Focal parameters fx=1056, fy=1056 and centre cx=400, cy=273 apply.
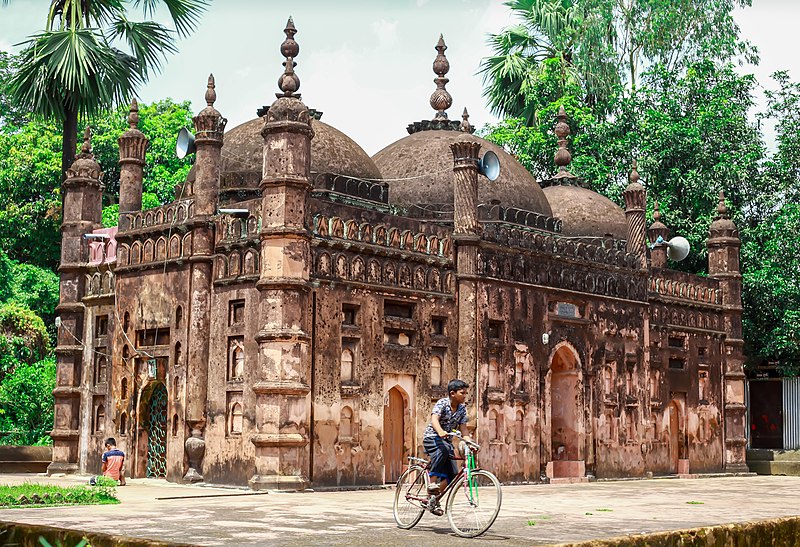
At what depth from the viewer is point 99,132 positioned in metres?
34.7

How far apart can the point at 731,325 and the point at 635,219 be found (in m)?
4.56

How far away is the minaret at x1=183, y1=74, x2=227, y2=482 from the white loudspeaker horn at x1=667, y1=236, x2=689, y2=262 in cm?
1199

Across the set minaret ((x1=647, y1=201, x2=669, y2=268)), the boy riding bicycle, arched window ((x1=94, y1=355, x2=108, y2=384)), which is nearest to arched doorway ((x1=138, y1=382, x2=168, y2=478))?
arched window ((x1=94, y1=355, x2=108, y2=384))

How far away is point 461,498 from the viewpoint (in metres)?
9.50

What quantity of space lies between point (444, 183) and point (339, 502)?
9070 mm

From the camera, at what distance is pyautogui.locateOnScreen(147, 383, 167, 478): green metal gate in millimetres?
18172

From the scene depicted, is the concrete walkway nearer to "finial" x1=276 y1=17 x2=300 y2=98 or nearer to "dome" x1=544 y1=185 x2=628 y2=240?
"finial" x1=276 y1=17 x2=300 y2=98

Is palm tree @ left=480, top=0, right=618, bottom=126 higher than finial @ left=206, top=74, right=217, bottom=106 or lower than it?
higher

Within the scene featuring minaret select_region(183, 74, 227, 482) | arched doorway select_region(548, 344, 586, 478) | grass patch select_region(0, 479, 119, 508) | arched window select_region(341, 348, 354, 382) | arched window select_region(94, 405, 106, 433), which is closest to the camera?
grass patch select_region(0, 479, 119, 508)

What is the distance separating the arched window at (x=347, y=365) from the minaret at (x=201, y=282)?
2302 millimetres

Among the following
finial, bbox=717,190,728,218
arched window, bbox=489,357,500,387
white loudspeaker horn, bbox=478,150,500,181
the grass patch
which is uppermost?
finial, bbox=717,190,728,218

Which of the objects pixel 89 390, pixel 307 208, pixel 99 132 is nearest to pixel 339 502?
pixel 307 208

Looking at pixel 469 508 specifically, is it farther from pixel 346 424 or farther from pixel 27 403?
pixel 27 403

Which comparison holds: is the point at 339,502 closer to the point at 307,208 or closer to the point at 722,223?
the point at 307,208
